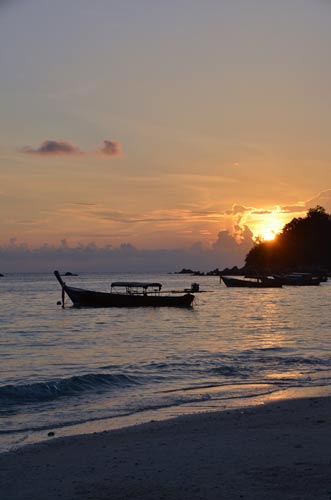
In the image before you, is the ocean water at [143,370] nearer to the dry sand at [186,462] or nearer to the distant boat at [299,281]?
the dry sand at [186,462]

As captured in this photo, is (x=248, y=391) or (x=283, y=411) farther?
(x=248, y=391)

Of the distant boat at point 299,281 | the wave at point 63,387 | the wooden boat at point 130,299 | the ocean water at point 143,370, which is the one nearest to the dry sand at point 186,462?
the ocean water at point 143,370

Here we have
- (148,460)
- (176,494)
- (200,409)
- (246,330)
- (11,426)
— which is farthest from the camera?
(246,330)

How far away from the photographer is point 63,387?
16281 millimetres

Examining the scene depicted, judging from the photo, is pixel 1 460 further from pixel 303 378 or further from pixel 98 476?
pixel 303 378

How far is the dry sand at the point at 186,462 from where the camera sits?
277 inches

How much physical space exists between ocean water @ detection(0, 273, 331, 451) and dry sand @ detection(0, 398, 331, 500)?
55.3 inches

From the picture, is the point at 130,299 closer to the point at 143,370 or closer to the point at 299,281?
the point at 143,370

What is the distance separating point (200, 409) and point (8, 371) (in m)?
9.86

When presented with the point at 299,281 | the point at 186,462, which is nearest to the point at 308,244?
the point at 299,281

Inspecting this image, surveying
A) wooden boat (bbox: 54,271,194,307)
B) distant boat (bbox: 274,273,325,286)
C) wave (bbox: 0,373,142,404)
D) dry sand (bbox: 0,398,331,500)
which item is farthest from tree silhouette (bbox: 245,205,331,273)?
dry sand (bbox: 0,398,331,500)

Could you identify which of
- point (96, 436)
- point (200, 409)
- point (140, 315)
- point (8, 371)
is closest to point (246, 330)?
point (140, 315)

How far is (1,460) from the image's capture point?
341 inches

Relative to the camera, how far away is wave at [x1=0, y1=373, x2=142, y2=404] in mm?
15078
